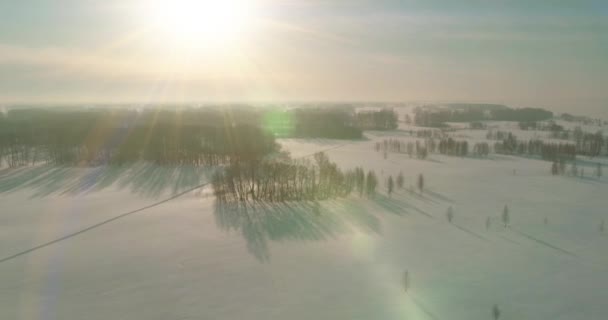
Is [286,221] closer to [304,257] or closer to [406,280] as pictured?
[304,257]

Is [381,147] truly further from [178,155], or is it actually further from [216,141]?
[178,155]

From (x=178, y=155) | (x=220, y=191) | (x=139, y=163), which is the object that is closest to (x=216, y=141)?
(x=178, y=155)

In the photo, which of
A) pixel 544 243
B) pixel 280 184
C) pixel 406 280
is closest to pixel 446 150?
pixel 280 184

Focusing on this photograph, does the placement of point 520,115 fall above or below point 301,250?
above

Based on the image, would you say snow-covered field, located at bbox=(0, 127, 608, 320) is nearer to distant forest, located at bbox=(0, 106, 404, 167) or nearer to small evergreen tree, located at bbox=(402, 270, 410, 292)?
small evergreen tree, located at bbox=(402, 270, 410, 292)

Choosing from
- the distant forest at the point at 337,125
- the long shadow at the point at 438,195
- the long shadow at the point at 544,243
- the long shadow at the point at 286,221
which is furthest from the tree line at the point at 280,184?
the distant forest at the point at 337,125

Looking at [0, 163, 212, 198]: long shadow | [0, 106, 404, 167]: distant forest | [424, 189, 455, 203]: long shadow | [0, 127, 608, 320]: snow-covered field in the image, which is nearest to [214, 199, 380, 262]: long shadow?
[0, 127, 608, 320]: snow-covered field

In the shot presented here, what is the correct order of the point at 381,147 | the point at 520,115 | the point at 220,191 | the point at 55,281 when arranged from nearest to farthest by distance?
the point at 55,281
the point at 220,191
the point at 381,147
the point at 520,115
